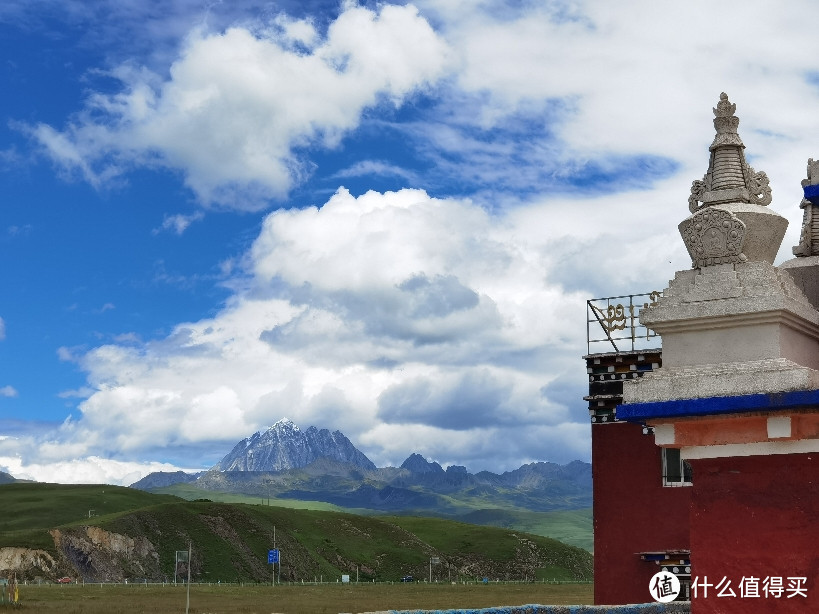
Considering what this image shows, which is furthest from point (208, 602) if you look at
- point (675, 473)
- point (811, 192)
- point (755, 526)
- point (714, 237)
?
point (811, 192)

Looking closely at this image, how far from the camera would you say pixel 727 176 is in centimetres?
1506

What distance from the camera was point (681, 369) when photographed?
47.3 ft

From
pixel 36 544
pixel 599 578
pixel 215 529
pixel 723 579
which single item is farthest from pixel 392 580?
pixel 723 579

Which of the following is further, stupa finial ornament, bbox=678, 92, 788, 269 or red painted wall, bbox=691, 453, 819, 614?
stupa finial ornament, bbox=678, 92, 788, 269

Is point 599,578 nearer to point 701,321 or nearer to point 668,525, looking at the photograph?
point 668,525

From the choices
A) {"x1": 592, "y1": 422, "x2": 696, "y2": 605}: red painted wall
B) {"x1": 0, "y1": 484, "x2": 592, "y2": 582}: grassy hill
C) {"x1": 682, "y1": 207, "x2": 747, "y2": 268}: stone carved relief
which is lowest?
{"x1": 0, "y1": 484, "x2": 592, "y2": 582}: grassy hill

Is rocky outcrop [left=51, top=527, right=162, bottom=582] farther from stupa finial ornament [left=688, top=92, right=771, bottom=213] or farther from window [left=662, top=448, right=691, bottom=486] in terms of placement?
stupa finial ornament [left=688, top=92, right=771, bottom=213]

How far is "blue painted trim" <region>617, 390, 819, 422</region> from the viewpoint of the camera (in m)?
13.2

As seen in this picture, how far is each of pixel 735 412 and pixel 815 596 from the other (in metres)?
2.46

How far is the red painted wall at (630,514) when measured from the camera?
29.8 metres

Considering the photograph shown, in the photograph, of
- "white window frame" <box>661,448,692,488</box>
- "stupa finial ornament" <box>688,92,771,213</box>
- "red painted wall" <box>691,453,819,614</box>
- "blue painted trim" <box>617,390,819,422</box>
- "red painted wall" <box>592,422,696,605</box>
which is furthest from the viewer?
"white window frame" <box>661,448,692,488</box>

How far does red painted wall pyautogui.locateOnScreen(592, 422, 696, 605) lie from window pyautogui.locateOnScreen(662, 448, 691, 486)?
17cm

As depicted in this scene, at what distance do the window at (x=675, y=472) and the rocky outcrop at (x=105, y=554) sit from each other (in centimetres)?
11734

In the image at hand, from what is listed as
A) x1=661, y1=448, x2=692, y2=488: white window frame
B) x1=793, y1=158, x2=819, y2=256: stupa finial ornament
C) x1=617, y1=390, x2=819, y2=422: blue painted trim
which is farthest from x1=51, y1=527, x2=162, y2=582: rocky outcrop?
x1=617, y1=390, x2=819, y2=422: blue painted trim
